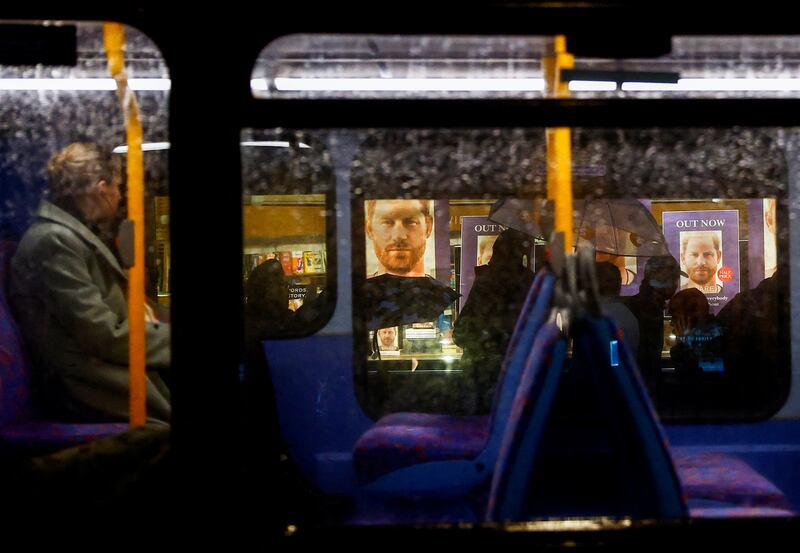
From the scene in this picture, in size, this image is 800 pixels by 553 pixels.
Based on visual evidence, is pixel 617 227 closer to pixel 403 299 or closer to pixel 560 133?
pixel 403 299

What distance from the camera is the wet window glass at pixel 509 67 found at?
5.58ft

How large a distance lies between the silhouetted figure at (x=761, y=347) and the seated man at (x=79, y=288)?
2.30 meters

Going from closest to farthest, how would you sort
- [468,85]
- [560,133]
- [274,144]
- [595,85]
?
[595,85], [560,133], [468,85], [274,144]

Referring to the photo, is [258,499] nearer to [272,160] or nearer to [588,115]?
[588,115]

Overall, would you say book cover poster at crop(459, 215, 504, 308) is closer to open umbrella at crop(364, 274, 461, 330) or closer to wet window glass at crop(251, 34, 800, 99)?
open umbrella at crop(364, 274, 461, 330)

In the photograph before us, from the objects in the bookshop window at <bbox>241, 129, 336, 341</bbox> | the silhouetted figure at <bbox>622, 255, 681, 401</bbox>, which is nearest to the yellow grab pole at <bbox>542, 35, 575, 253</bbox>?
the silhouetted figure at <bbox>622, 255, 681, 401</bbox>

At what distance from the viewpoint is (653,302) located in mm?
3221

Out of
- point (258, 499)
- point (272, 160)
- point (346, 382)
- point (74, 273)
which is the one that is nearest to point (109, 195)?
point (74, 273)

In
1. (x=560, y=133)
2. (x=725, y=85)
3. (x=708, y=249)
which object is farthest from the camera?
(x=708, y=249)

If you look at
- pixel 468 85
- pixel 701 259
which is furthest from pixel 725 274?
pixel 468 85

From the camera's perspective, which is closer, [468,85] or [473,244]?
[468,85]

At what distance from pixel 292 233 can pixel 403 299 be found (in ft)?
1.64

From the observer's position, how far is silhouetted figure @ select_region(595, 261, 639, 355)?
3164 mm

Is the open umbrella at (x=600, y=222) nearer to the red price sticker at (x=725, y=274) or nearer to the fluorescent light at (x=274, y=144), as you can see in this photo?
the red price sticker at (x=725, y=274)
